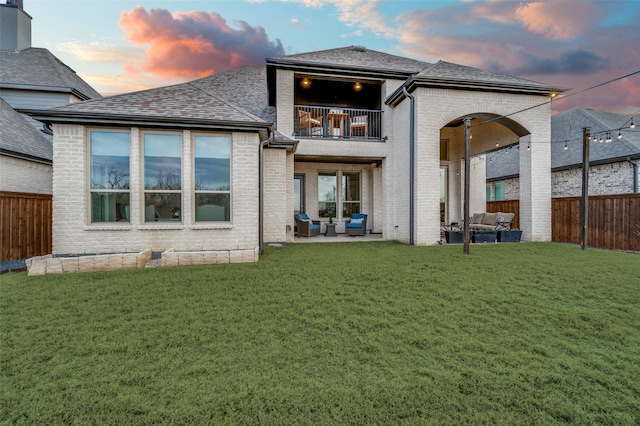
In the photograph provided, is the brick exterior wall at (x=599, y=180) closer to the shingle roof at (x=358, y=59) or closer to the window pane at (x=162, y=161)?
the shingle roof at (x=358, y=59)

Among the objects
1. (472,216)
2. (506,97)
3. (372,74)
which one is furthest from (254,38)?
(472,216)

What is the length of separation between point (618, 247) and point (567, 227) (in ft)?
4.72

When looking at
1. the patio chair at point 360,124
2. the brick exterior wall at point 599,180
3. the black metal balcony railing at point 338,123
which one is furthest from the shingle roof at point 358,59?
the brick exterior wall at point 599,180

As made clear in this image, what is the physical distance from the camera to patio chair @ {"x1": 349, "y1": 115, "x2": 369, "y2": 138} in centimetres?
1159

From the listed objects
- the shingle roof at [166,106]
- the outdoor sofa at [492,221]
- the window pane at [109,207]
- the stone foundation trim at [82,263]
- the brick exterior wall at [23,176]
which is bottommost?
the stone foundation trim at [82,263]

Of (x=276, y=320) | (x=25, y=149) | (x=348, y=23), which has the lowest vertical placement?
(x=276, y=320)

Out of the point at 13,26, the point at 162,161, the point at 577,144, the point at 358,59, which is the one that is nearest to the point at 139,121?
the point at 162,161

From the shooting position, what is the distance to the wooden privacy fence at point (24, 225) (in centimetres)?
636

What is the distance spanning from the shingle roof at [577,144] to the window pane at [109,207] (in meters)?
14.5

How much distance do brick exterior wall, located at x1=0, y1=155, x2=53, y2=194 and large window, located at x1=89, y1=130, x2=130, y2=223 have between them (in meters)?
3.26

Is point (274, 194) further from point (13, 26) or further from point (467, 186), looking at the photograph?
point (13, 26)

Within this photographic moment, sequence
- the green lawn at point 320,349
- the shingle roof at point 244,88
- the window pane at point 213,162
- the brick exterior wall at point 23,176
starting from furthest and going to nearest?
the shingle roof at point 244,88
the brick exterior wall at point 23,176
the window pane at point 213,162
the green lawn at point 320,349

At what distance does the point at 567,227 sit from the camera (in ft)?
32.6

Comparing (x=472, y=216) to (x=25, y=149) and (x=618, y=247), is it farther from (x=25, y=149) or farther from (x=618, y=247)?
(x=25, y=149)
